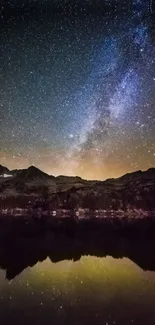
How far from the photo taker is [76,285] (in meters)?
A: 28.6

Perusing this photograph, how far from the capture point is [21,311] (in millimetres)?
20469

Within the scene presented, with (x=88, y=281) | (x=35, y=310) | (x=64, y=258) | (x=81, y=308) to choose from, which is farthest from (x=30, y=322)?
(x=64, y=258)

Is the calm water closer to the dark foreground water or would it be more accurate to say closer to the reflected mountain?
the dark foreground water

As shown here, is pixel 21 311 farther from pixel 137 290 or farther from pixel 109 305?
pixel 137 290

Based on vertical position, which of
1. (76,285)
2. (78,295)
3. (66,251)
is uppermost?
(66,251)

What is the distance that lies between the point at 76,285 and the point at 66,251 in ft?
62.4

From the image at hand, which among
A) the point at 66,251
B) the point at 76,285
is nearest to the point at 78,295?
the point at 76,285

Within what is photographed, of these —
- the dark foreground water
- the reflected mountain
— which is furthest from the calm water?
the reflected mountain

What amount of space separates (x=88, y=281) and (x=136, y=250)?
20368 mm

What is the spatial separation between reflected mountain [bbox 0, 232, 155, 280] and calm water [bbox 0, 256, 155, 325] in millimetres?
1689

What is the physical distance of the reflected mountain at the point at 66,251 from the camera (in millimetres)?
37469

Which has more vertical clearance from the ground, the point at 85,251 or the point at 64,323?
the point at 85,251

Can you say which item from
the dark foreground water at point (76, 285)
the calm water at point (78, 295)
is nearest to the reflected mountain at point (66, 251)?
the dark foreground water at point (76, 285)

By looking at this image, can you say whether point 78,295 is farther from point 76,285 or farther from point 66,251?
point 66,251
